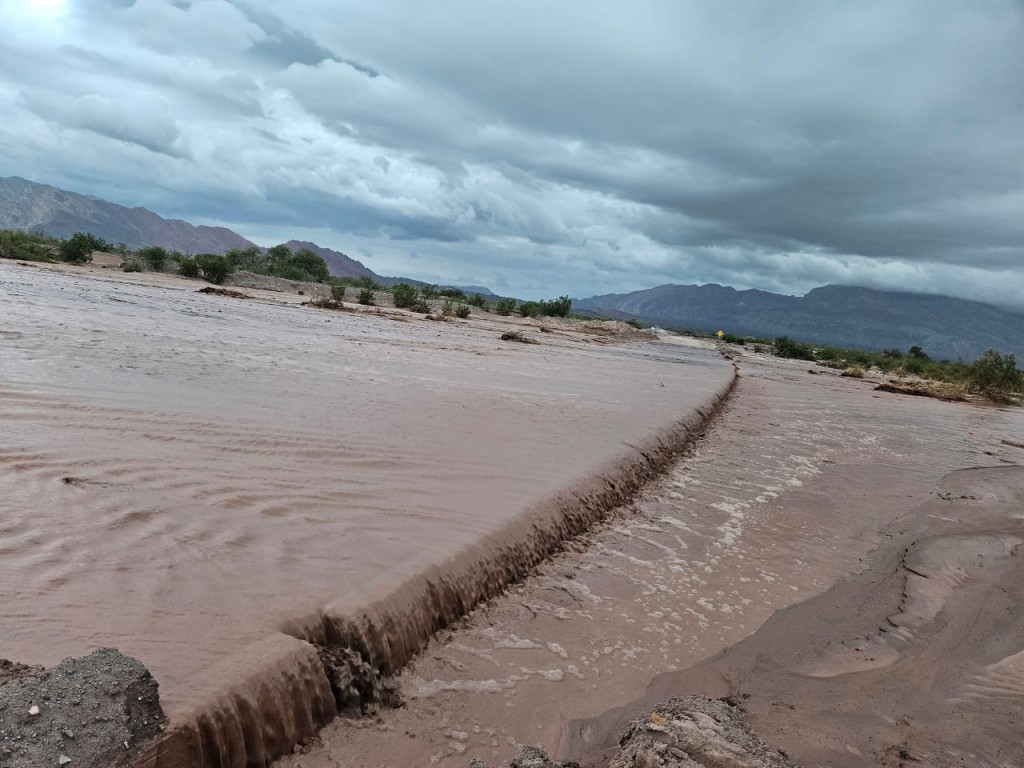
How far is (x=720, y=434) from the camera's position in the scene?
1121 cm

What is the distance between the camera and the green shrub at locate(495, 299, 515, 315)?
5038cm

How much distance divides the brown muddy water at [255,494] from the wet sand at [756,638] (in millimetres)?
327

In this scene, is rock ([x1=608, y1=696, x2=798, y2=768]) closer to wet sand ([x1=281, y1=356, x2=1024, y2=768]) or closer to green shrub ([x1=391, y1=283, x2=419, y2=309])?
wet sand ([x1=281, y1=356, x2=1024, y2=768])

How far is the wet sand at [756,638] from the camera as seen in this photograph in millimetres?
2908

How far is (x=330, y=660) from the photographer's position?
2.94 m

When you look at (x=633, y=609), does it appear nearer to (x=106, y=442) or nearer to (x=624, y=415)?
(x=106, y=442)

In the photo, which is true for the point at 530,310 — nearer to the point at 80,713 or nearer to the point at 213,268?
the point at 213,268

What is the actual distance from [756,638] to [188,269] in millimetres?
42816

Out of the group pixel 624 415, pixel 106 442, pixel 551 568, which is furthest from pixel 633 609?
pixel 624 415

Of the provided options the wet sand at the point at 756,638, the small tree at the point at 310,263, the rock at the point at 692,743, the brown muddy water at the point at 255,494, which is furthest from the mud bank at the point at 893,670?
the small tree at the point at 310,263

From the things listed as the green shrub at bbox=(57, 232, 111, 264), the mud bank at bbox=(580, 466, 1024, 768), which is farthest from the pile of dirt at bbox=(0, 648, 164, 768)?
the green shrub at bbox=(57, 232, 111, 264)

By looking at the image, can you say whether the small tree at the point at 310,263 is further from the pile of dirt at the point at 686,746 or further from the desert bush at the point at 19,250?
the pile of dirt at the point at 686,746

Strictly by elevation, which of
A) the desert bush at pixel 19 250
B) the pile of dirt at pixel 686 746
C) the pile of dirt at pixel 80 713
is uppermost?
the desert bush at pixel 19 250

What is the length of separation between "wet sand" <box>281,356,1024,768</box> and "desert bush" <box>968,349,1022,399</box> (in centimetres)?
2273
